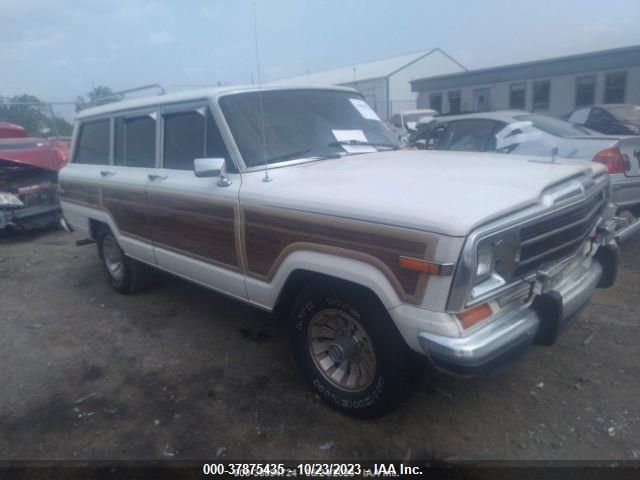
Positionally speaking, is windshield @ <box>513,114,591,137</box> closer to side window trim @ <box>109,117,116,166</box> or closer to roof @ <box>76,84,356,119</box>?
roof @ <box>76,84,356,119</box>

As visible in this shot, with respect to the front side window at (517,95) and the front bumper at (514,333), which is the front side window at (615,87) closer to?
the front side window at (517,95)

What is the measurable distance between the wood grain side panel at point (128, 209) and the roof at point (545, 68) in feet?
69.2

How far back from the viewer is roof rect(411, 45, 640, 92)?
18.8 metres

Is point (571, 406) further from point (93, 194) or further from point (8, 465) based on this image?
point (93, 194)

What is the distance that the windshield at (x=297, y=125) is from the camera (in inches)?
132

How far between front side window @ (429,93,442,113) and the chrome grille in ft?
78.8

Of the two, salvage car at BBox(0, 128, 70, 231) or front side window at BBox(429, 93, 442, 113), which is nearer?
salvage car at BBox(0, 128, 70, 231)

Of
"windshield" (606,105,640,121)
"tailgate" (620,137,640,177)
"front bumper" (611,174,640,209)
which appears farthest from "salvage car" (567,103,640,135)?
"front bumper" (611,174,640,209)

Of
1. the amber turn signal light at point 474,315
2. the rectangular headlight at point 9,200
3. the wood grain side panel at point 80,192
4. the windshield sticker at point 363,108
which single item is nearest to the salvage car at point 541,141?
the windshield sticker at point 363,108

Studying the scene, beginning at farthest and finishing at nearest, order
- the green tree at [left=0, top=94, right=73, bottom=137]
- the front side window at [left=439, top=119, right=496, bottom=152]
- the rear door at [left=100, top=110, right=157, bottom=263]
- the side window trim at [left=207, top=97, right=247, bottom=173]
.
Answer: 1. the green tree at [left=0, top=94, right=73, bottom=137]
2. the front side window at [left=439, top=119, right=496, bottom=152]
3. the rear door at [left=100, top=110, right=157, bottom=263]
4. the side window trim at [left=207, top=97, right=247, bottom=173]

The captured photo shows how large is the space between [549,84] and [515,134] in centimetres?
1816

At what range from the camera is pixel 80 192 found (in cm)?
516

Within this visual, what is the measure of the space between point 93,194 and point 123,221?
0.70 m

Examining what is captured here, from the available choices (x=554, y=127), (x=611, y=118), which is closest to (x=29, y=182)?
(x=554, y=127)
